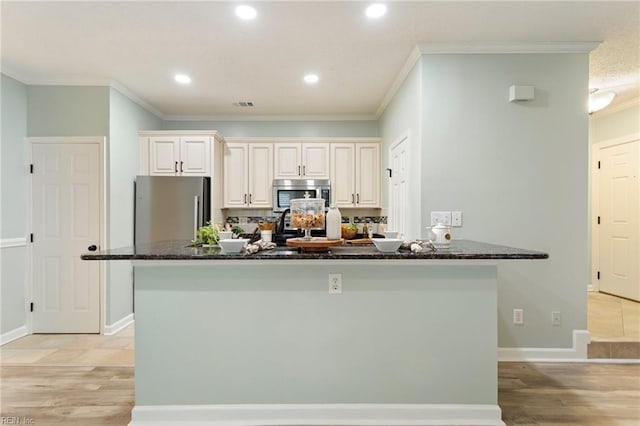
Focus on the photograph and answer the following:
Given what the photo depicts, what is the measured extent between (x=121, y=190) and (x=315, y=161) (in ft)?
8.02

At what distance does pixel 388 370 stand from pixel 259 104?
3.65 m

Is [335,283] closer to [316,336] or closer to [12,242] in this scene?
[316,336]

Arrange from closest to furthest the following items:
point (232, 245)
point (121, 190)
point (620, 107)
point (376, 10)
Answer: point (232, 245), point (376, 10), point (121, 190), point (620, 107)

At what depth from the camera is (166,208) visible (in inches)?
166

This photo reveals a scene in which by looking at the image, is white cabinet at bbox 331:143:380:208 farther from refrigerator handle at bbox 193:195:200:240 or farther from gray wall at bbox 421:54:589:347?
gray wall at bbox 421:54:589:347

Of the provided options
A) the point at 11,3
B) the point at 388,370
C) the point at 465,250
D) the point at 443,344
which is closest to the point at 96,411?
the point at 388,370

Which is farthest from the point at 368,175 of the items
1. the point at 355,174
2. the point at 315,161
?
the point at 315,161

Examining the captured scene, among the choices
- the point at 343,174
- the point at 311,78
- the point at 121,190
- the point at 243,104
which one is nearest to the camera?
the point at 311,78

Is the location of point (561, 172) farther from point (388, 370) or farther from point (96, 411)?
point (96, 411)

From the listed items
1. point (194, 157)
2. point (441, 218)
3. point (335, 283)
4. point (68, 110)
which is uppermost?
point (68, 110)

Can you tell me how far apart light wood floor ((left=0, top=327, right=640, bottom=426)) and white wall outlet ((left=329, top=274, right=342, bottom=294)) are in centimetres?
133

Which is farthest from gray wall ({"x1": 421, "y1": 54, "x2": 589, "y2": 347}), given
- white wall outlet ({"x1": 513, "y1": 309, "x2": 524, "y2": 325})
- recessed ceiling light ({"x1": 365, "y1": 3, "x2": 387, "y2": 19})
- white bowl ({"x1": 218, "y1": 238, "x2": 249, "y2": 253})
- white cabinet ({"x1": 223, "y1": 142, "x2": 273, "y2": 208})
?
white cabinet ({"x1": 223, "y1": 142, "x2": 273, "y2": 208})

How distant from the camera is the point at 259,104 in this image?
4.64 metres

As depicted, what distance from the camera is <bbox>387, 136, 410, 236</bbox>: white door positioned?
3.50 meters
